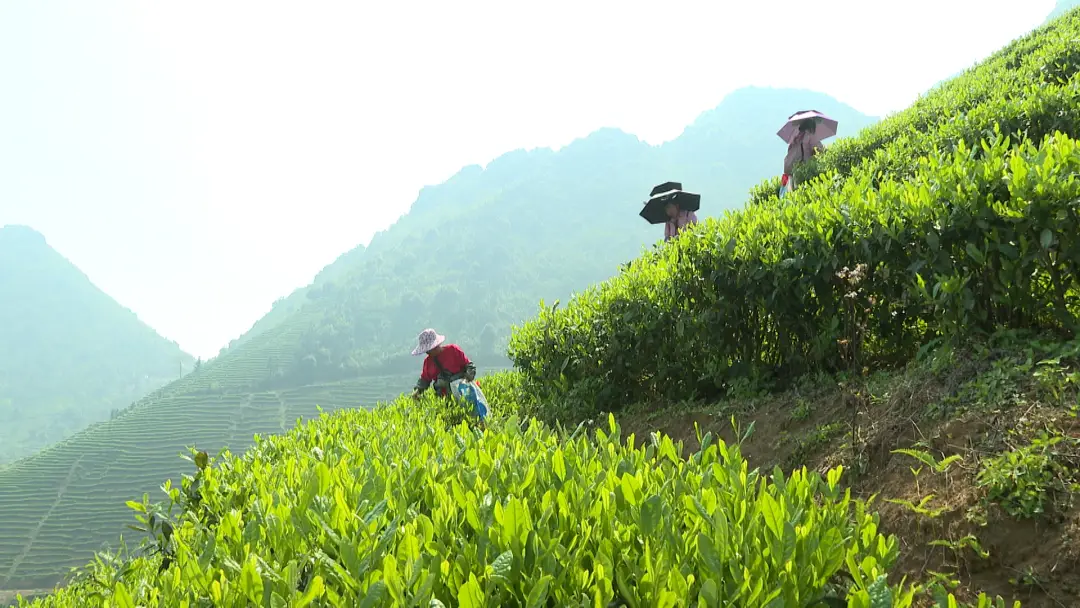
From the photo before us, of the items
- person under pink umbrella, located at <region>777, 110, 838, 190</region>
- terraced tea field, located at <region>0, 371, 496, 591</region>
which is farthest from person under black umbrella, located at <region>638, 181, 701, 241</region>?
terraced tea field, located at <region>0, 371, 496, 591</region>

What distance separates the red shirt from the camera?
25.6 ft

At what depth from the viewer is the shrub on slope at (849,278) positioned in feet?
10.5

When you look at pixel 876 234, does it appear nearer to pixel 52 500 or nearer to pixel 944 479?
pixel 944 479

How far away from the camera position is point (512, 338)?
7.34 meters

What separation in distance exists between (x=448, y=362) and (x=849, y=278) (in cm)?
523

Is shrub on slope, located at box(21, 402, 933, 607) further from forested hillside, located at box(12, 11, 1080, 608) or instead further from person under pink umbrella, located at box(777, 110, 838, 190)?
person under pink umbrella, located at box(777, 110, 838, 190)

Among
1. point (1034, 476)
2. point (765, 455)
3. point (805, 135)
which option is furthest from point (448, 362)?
point (805, 135)

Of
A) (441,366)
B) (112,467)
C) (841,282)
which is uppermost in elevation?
(841,282)

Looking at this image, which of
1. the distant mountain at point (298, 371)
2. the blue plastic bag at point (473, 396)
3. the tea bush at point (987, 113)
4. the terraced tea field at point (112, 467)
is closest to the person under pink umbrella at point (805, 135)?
the tea bush at point (987, 113)

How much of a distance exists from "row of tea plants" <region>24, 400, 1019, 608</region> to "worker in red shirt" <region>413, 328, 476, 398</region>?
5.25 metres

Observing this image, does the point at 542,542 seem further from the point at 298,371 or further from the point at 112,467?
the point at 298,371

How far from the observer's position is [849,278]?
149 inches

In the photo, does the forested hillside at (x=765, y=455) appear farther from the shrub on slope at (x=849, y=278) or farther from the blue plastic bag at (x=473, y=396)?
the blue plastic bag at (x=473, y=396)

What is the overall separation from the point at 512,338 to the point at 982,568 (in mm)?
5408
